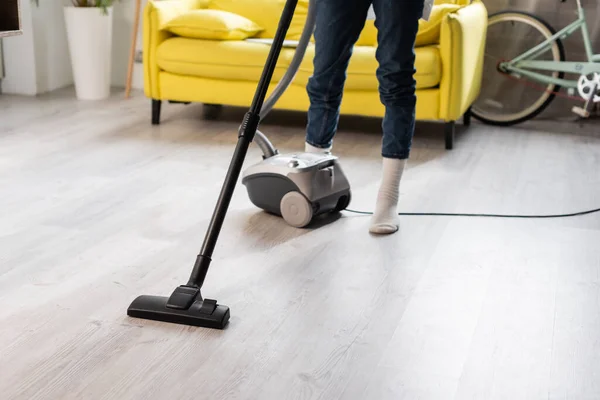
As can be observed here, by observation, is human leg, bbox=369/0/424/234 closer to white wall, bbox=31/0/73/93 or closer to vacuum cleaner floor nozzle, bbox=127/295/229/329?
vacuum cleaner floor nozzle, bbox=127/295/229/329

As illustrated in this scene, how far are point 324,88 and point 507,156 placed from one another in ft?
4.04

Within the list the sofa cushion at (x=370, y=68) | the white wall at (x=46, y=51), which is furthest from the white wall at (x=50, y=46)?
the sofa cushion at (x=370, y=68)

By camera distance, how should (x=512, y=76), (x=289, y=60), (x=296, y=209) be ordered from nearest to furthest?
(x=296, y=209), (x=289, y=60), (x=512, y=76)

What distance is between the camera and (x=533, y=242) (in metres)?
2.31

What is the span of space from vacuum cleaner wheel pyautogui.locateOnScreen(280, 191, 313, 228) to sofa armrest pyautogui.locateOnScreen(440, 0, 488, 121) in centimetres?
127

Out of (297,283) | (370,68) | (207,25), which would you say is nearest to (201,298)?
(297,283)

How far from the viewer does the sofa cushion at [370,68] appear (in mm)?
3375

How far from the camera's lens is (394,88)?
226cm

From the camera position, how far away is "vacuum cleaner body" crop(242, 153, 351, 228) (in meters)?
2.34

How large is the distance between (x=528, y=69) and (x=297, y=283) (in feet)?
8.38

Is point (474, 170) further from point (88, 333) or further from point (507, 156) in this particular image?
→ point (88, 333)

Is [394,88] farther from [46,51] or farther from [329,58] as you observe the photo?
[46,51]

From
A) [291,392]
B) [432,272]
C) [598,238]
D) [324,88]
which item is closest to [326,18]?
[324,88]

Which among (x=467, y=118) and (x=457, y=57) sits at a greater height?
(x=457, y=57)
